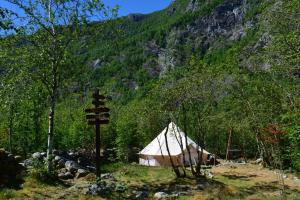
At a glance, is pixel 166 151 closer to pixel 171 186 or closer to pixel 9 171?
pixel 171 186

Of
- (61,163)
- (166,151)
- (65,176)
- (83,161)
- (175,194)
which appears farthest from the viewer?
(166,151)

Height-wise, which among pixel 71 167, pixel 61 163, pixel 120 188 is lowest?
pixel 120 188

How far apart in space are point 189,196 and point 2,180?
28.1 feet

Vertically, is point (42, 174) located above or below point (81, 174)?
above

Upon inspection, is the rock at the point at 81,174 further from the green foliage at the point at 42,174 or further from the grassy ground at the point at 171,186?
the green foliage at the point at 42,174

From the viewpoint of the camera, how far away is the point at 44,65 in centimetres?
2173

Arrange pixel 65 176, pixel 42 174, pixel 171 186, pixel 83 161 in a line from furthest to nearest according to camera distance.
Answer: pixel 83 161
pixel 65 176
pixel 171 186
pixel 42 174

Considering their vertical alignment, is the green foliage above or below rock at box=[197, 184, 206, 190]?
above

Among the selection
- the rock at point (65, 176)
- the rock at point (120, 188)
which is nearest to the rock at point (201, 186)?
the rock at point (120, 188)

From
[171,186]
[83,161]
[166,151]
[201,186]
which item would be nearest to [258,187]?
[201,186]

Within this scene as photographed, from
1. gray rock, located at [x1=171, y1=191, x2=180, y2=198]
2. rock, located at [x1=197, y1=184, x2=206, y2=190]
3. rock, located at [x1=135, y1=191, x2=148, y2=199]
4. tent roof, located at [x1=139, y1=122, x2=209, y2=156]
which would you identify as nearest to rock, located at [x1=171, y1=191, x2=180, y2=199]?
gray rock, located at [x1=171, y1=191, x2=180, y2=198]

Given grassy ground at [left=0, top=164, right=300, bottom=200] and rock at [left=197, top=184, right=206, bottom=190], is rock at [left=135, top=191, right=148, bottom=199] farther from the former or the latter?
rock at [left=197, top=184, right=206, bottom=190]

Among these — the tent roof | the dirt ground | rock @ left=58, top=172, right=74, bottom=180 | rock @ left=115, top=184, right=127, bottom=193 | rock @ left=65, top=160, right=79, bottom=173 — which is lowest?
the dirt ground

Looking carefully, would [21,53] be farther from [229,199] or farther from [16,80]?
[229,199]
